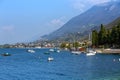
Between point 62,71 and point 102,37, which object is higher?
point 102,37

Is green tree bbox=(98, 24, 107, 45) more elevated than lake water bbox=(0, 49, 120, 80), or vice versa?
green tree bbox=(98, 24, 107, 45)

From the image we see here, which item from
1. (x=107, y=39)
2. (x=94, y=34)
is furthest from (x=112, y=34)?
(x=94, y=34)

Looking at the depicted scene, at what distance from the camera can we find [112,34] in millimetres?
169000

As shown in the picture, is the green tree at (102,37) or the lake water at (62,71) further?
the green tree at (102,37)

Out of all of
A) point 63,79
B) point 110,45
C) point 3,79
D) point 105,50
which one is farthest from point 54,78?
point 110,45

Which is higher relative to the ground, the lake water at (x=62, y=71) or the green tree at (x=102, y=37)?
the green tree at (x=102, y=37)

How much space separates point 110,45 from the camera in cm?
18088

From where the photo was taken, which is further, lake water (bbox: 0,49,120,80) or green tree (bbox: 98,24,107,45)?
green tree (bbox: 98,24,107,45)

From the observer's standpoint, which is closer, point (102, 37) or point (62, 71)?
point (62, 71)

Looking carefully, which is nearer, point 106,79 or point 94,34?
point 106,79

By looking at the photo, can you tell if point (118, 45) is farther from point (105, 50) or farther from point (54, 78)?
point (54, 78)

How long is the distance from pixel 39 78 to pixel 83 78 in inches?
324

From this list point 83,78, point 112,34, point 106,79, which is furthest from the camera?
point 112,34

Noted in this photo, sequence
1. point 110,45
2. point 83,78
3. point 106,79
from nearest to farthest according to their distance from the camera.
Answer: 1. point 106,79
2. point 83,78
3. point 110,45
